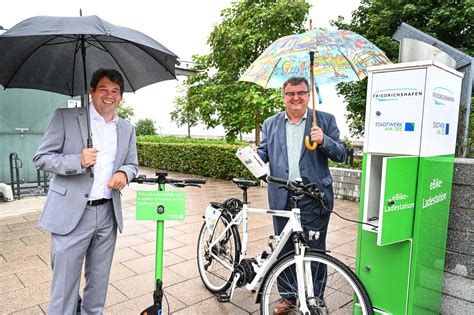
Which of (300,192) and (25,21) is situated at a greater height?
(25,21)

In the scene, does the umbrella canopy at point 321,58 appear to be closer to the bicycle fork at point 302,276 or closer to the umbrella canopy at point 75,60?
the umbrella canopy at point 75,60

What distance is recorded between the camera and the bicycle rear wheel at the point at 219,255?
114 inches

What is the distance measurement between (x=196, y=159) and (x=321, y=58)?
8490mm

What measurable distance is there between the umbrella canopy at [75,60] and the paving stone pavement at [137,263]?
5.96 ft

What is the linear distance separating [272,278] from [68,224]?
4.36 ft

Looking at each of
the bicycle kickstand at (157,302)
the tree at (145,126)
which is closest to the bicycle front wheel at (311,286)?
the bicycle kickstand at (157,302)

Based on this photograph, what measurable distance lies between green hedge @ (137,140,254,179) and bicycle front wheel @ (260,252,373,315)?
20.4 feet

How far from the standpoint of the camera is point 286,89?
2576 mm

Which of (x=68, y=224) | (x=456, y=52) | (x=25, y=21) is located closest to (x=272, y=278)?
(x=68, y=224)

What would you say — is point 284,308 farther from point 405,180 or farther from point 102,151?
point 102,151

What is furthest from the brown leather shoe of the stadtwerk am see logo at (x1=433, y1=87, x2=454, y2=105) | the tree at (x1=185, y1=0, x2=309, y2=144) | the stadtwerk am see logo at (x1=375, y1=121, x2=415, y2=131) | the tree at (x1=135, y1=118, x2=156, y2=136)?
the tree at (x1=135, y1=118, x2=156, y2=136)

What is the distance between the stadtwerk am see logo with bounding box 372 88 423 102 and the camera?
2039 mm

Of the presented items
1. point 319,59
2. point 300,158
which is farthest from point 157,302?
point 319,59

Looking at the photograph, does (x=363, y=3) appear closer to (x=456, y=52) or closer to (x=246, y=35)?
(x=246, y=35)
